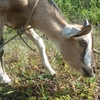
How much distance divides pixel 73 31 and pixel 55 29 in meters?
0.42

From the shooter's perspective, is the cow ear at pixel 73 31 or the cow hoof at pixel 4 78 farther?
the cow hoof at pixel 4 78

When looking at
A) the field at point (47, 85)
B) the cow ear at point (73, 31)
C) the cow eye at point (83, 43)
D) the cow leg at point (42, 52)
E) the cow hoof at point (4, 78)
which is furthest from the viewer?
the cow leg at point (42, 52)

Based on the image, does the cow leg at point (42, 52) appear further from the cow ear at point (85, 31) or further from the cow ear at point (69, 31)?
the cow ear at point (85, 31)

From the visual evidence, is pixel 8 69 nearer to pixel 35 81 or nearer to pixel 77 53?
pixel 35 81

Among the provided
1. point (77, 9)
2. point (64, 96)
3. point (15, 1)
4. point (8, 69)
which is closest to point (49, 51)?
point (8, 69)

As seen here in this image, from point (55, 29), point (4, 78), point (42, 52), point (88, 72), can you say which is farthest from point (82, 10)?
point (88, 72)

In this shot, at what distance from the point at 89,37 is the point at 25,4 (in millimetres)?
1195

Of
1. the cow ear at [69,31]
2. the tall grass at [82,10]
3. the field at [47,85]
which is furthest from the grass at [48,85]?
the tall grass at [82,10]

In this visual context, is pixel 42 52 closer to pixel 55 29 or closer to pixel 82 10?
pixel 55 29

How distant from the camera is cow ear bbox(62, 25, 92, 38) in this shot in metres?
3.53

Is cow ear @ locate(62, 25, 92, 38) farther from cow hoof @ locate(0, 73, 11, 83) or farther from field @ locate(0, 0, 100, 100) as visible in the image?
cow hoof @ locate(0, 73, 11, 83)

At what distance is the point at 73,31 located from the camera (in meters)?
3.74

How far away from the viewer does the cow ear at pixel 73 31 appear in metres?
3.53

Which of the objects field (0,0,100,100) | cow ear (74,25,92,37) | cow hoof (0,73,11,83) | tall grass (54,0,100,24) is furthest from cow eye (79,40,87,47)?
tall grass (54,0,100,24)
